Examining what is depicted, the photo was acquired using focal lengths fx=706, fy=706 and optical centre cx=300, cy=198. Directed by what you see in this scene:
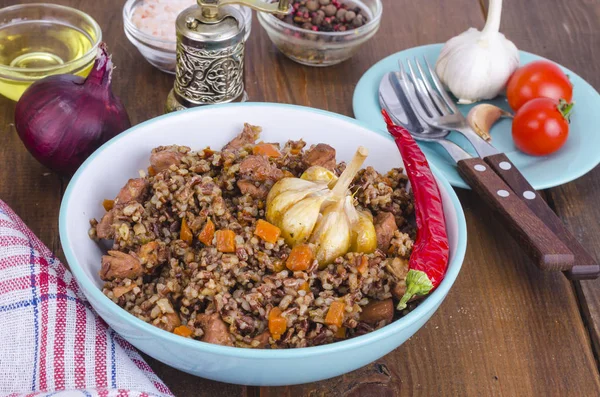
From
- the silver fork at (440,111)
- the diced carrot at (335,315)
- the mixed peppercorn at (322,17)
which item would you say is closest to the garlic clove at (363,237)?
the diced carrot at (335,315)

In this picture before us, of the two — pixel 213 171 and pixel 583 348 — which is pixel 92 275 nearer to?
pixel 213 171

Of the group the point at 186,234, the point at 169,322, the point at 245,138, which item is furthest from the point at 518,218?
the point at 169,322

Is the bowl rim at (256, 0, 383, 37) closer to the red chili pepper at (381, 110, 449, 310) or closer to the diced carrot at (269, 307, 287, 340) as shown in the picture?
the red chili pepper at (381, 110, 449, 310)

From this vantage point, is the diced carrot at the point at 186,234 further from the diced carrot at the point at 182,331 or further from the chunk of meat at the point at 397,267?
the chunk of meat at the point at 397,267

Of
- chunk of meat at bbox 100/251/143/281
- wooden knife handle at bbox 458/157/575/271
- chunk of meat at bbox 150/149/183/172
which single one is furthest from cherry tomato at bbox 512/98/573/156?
chunk of meat at bbox 100/251/143/281

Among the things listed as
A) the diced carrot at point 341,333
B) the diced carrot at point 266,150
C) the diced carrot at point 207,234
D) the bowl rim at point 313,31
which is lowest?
the bowl rim at point 313,31

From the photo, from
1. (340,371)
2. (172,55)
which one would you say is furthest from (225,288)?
(172,55)

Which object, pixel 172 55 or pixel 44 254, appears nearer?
pixel 44 254
